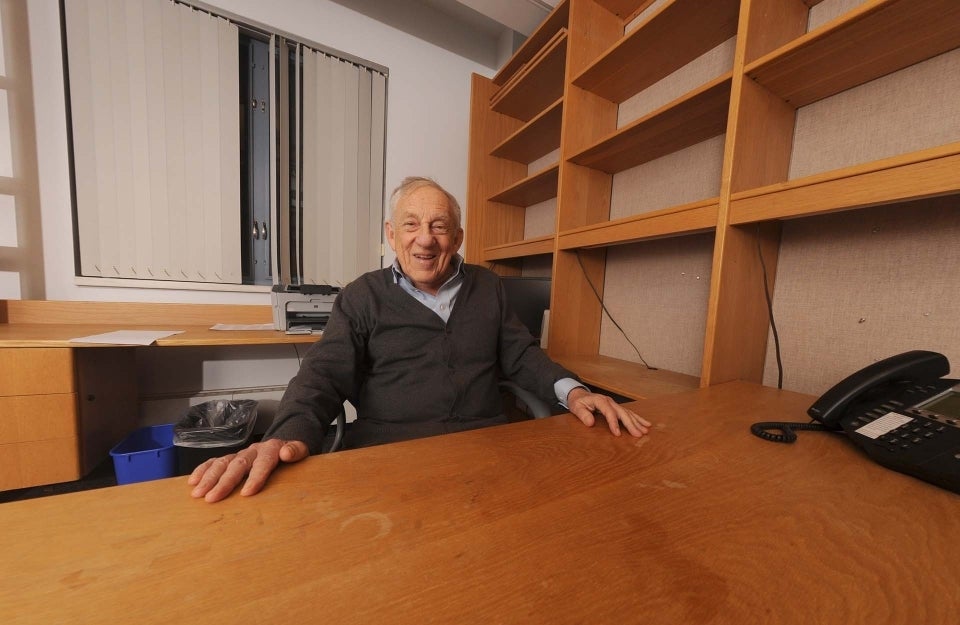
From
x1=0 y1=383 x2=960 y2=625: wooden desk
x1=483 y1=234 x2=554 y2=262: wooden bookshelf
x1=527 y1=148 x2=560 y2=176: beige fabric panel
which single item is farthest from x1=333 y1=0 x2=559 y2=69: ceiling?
x1=0 y1=383 x2=960 y2=625: wooden desk

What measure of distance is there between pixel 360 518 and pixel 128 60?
114 inches

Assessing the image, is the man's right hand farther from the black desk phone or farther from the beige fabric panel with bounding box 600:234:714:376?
the beige fabric panel with bounding box 600:234:714:376

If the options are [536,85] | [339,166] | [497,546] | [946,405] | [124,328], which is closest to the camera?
[497,546]

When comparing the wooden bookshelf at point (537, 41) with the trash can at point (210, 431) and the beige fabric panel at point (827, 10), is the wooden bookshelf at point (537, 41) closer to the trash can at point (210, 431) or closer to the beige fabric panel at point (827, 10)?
the beige fabric panel at point (827, 10)

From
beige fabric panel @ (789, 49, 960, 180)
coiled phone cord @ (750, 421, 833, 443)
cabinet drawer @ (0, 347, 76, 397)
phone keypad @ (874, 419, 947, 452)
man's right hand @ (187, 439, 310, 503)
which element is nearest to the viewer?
man's right hand @ (187, 439, 310, 503)

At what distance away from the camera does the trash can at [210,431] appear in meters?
1.81

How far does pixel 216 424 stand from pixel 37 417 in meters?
0.71

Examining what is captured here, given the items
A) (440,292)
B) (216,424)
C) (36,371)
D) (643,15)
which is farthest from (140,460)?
(643,15)

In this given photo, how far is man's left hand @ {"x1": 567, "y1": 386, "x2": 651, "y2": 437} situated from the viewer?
67cm

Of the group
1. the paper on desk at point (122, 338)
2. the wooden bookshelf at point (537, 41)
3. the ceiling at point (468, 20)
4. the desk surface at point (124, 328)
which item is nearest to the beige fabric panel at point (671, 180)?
the wooden bookshelf at point (537, 41)

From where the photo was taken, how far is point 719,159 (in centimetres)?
143

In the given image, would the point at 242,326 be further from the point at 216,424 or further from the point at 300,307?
the point at 216,424

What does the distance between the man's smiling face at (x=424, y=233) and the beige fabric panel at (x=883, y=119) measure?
1.19m

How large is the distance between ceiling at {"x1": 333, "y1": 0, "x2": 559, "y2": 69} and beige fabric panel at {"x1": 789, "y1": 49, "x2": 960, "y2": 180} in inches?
73.0
